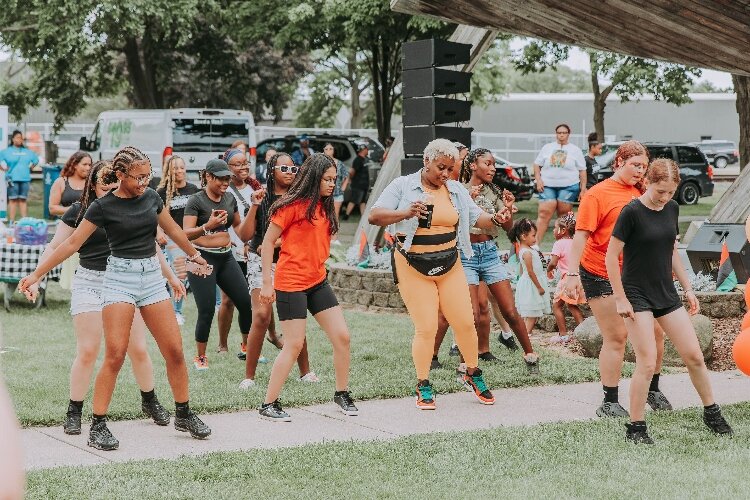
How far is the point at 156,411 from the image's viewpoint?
6.70 meters

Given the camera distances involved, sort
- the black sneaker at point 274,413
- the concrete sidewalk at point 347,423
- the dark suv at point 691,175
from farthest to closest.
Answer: the dark suv at point 691,175 → the black sneaker at point 274,413 → the concrete sidewalk at point 347,423

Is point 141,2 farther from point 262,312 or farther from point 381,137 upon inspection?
point 262,312

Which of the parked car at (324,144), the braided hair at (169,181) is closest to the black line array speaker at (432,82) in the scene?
the braided hair at (169,181)

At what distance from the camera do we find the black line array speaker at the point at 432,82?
9695 mm

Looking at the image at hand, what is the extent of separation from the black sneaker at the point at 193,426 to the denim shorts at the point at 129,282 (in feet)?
2.34

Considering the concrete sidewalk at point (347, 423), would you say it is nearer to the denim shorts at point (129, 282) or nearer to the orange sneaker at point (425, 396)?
the orange sneaker at point (425, 396)

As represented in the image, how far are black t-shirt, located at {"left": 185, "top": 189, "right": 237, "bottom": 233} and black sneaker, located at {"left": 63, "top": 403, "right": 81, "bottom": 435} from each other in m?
2.30

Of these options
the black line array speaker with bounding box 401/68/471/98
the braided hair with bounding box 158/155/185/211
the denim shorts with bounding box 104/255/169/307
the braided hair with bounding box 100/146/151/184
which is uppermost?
the black line array speaker with bounding box 401/68/471/98

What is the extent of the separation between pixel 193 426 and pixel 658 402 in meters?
2.88

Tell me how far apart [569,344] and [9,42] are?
70.4 feet

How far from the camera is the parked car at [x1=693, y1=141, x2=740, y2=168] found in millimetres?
50844

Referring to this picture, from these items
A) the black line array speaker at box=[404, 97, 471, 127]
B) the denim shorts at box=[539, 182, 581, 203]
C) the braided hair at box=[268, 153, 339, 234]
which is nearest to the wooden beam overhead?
the black line array speaker at box=[404, 97, 471, 127]

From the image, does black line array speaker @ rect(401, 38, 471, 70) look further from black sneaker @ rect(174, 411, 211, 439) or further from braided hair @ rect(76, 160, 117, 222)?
black sneaker @ rect(174, 411, 211, 439)

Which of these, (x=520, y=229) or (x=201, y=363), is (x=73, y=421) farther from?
(x=520, y=229)
